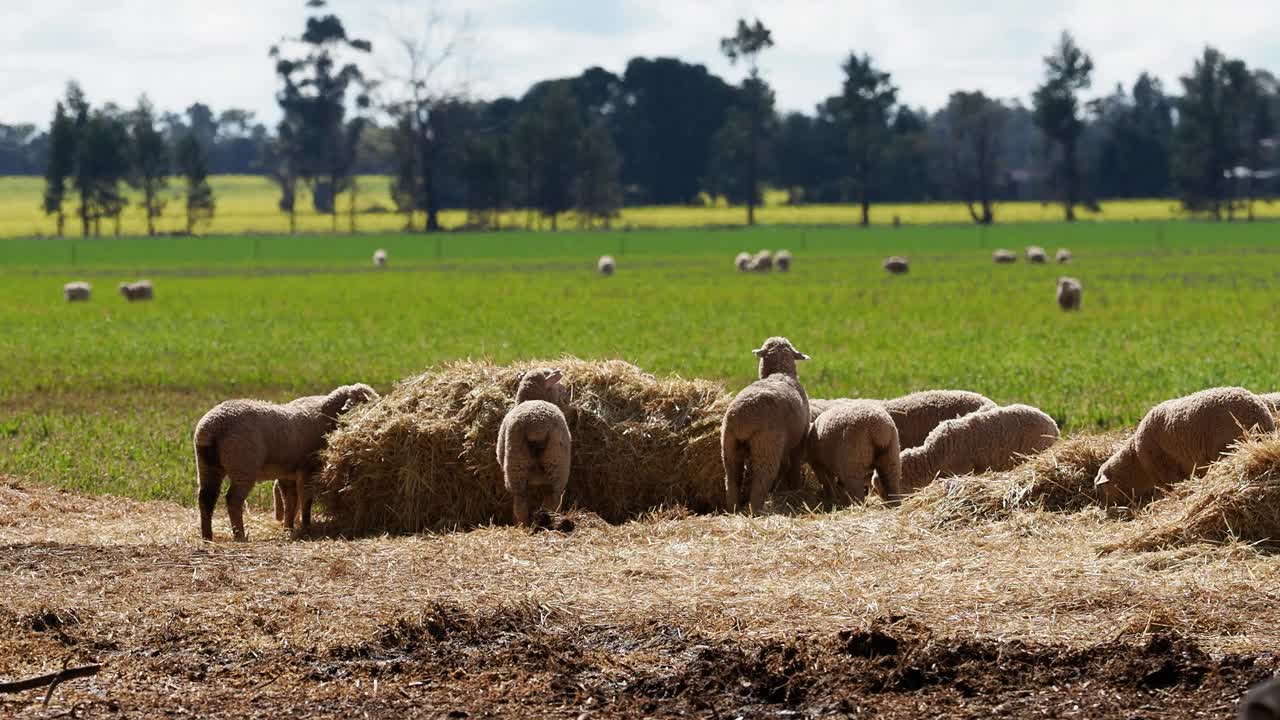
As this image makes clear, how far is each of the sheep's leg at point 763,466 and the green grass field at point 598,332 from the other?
5469 mm

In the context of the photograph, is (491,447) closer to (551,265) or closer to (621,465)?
(621,465)

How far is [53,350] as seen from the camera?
99.8 ft

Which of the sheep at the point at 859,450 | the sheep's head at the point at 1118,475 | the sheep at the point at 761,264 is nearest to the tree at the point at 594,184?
the sheep at the point at 761,264

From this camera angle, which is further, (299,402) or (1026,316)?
(1026,316)

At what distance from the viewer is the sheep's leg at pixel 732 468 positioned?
12.6m

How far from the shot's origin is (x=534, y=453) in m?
12.1

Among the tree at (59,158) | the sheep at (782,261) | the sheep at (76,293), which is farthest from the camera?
the tree at (59,158)

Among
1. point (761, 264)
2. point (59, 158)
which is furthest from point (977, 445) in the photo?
point (59, 158)

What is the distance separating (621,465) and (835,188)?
137 m

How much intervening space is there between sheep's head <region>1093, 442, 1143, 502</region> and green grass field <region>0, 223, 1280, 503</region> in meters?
6.45

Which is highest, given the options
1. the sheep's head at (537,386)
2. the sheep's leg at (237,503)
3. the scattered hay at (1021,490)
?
the sheep's head at (537,386)

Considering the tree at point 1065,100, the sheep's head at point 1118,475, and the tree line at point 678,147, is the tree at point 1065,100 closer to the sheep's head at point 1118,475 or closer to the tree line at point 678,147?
the tree line at point 678,147

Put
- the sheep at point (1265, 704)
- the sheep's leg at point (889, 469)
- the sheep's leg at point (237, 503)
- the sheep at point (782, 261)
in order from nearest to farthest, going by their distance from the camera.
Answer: the sheep at point (1265, 704)
the sheep's leg at point (237, 503)
the sheep's leg at point (889, 469)
the sheep at point (782, 261)

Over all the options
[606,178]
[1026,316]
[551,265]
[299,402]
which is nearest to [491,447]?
[299,402]
